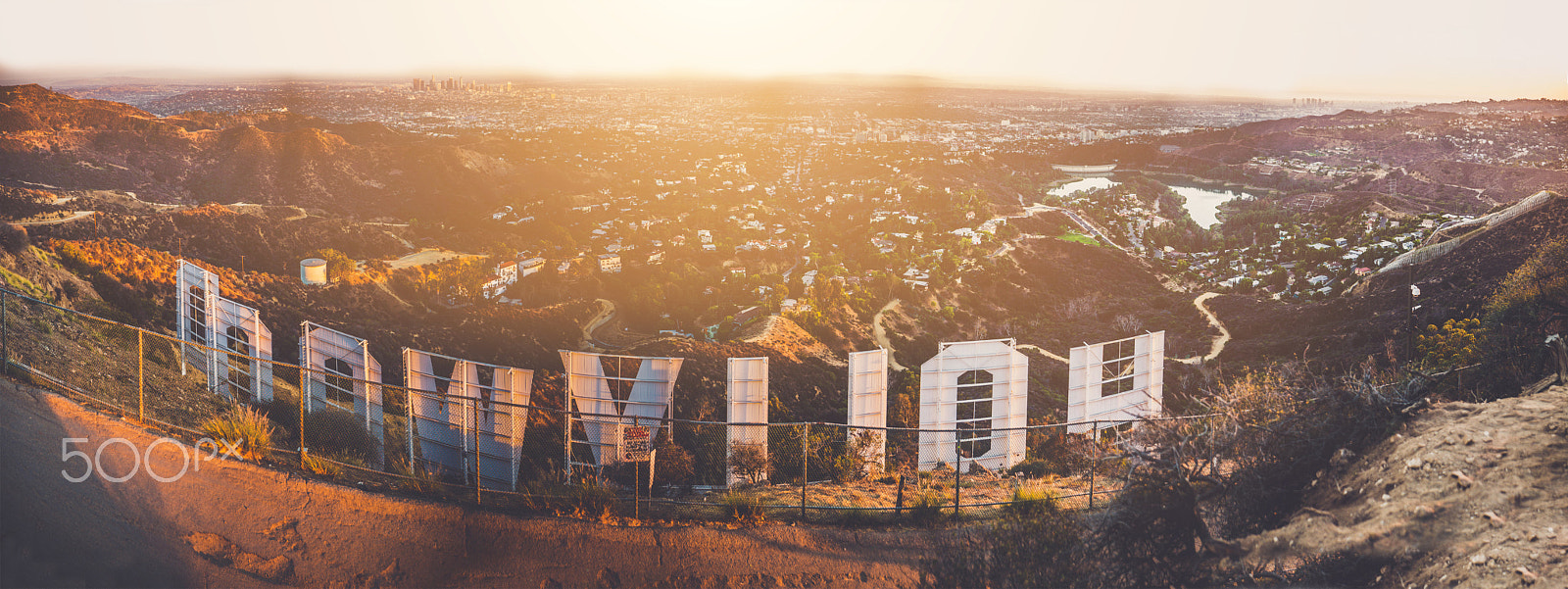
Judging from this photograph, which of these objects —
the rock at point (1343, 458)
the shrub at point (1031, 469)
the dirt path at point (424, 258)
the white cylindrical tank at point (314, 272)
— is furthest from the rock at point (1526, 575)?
the dirt path at point (424, 258)

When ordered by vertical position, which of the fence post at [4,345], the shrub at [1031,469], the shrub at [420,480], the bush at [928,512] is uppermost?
the fence post at [4,345]

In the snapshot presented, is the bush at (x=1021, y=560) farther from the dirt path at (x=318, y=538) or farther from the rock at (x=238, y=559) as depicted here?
the rock at (x=238, y=559)

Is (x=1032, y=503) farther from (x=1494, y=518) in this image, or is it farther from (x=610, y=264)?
(x=610, y=264)

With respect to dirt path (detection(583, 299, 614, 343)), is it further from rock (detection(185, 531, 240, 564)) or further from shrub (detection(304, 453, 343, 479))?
rock (detection(185, 531, 240, 564))

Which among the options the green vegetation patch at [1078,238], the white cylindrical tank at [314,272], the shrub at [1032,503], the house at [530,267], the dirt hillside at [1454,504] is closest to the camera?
the dirt hillside at [1454,504]

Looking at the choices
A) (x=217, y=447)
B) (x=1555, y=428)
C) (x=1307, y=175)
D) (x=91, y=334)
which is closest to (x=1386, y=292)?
(x=1307, y=175)

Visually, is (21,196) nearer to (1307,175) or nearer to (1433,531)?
(1433,531)
